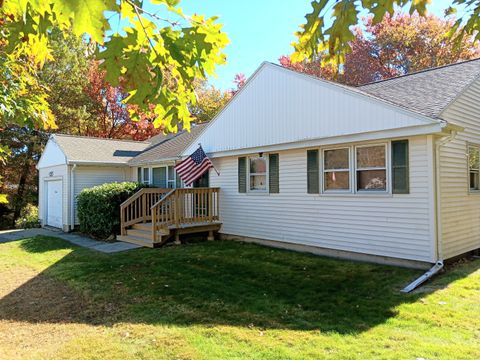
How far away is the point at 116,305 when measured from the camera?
18.6 ft

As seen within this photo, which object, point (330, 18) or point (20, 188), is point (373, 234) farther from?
point (20, 188)

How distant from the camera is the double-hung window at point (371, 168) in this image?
26.4ft

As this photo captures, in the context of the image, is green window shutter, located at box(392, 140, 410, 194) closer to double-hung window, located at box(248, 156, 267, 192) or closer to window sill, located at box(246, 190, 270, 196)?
window sill, located at box(246, 190, 270, 196)

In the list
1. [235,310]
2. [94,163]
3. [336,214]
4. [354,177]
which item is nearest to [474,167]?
[354,177]

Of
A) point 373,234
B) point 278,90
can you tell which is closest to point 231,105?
point 278,90

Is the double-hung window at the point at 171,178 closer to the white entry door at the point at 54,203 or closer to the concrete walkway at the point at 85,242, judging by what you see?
the concrete walkway at the point at 85,242

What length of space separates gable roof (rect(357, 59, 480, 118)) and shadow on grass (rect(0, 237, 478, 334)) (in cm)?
343

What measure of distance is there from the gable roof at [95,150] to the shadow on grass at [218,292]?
7549 millimetres

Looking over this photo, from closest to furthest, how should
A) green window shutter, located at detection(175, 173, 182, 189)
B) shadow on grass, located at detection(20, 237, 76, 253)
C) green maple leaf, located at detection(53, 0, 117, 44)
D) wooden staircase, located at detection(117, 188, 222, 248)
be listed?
green maple leaf, located at detection(53, 0, 117, 44), wooden staircase, located at detection(117, 188, 222, 248), shadow on grass, located at detection(20, 237, 76, 253), green window shutter, located at detection(175, 173, 182, 189)

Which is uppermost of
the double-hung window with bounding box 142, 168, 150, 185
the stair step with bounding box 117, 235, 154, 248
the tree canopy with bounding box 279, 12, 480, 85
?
the tree canopy with bounding box 279, 12, 480, 85

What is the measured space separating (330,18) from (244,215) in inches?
362

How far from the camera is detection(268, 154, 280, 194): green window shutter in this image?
10.4 metres

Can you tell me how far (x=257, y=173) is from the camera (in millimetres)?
11242

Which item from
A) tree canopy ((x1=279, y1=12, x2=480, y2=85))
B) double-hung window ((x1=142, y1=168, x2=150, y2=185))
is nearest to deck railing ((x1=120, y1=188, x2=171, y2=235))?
double-hung window ((x1=142, y1=168, x2=150, y2=185))
